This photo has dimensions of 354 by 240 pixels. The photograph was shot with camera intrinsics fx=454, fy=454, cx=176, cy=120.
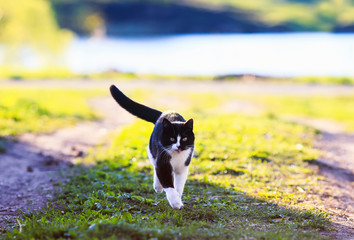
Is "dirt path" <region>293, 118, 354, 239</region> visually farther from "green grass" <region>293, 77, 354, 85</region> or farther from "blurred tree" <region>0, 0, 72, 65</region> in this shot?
"blurred tree" <region>0, 0, 72, 65</region>

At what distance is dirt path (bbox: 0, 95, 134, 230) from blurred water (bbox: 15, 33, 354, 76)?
18.2 meters

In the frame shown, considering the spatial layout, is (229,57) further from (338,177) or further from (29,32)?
(338,177)

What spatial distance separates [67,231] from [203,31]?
201 ft

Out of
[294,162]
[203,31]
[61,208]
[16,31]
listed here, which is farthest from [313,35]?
[61,208]

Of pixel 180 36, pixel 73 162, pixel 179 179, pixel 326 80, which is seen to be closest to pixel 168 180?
pixel 179 179

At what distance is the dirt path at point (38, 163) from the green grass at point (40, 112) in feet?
1.75

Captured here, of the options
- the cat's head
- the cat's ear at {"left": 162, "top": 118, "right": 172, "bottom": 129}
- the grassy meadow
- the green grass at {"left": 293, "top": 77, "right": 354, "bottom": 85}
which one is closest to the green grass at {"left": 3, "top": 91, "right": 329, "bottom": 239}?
the cat's head

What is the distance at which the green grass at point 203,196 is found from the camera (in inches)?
181

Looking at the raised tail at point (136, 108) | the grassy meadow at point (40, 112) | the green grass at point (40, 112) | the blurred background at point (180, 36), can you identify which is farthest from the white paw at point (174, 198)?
the blurred background at point (180, 36)

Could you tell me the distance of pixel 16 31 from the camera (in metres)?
25.1

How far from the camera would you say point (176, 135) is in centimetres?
509

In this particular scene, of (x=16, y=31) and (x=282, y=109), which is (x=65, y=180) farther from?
(x=16, y=31)

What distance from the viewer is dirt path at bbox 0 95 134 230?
6465 mm

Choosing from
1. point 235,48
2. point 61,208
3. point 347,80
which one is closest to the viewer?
point 61,208
